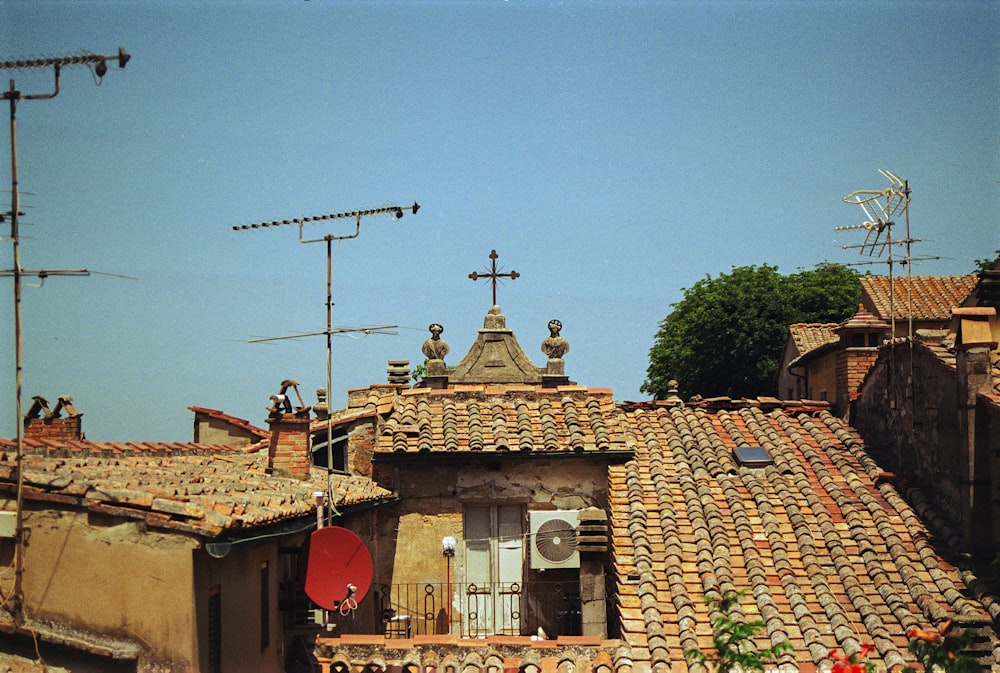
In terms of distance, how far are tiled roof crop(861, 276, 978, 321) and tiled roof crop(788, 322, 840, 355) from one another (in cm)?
259

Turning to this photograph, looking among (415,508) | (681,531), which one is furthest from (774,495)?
(415,508)

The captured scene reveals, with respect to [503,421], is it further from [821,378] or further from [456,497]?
[821,378]

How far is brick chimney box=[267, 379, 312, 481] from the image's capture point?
50.5ft

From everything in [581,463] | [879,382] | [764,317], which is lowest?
[581,463]

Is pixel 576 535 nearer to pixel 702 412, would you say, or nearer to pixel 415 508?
pixel 415 508

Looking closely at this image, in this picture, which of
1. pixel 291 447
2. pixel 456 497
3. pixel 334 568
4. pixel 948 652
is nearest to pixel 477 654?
pixel 334 568

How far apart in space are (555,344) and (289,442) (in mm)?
13623

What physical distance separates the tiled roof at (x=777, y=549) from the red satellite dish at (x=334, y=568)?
364cm

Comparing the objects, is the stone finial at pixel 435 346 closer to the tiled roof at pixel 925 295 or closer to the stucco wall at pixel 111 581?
the tiled roof at pixel 925 295

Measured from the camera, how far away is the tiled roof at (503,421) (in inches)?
648

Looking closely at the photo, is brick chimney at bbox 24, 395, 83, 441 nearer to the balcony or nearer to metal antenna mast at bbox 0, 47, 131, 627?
the balcony

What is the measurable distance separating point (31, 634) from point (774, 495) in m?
10.8

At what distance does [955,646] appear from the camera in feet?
25.3

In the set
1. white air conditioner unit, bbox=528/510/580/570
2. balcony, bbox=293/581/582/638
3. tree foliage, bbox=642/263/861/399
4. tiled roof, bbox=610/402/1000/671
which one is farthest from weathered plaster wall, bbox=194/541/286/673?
tree foliage, bbox=642/263/861/399
